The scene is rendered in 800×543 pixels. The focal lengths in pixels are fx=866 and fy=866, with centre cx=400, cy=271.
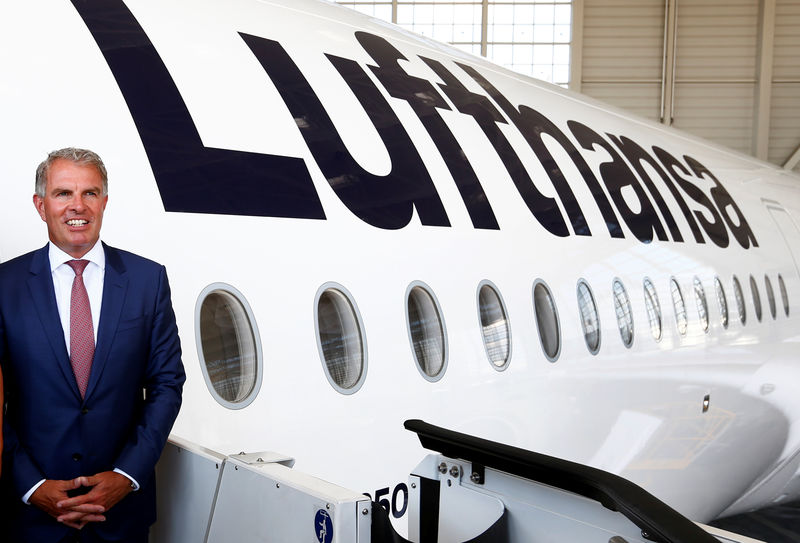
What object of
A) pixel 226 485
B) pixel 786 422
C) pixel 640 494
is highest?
pixel 640 494

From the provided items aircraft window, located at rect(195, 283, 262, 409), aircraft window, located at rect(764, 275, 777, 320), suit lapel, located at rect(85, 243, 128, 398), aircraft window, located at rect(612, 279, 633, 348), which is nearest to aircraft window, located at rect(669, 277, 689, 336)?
aircraft window, located at rect(612, 279, 633, 348)

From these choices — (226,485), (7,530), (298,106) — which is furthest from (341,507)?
(298,106)

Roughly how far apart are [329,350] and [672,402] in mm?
3236

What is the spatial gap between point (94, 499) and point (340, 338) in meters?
1.26

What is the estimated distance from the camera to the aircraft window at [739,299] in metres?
6.92

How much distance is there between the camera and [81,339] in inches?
82.5

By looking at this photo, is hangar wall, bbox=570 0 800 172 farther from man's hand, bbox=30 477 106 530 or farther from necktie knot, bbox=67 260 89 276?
man's hand, bbox=30 477 106 530

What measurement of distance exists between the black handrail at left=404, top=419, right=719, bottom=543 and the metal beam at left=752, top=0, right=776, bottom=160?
19.9 metres

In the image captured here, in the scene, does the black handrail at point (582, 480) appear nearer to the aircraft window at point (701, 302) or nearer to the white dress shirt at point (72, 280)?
the white dress shirt at point (72, 280)

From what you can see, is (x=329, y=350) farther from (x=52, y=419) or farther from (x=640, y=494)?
(x=640, y=494)

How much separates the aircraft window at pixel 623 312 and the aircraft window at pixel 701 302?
123 cm

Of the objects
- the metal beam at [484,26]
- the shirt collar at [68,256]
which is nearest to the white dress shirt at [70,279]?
the shirt collar at [68,256]

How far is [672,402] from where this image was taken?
5594mm

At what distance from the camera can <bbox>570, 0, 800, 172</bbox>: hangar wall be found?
65.8 ft
